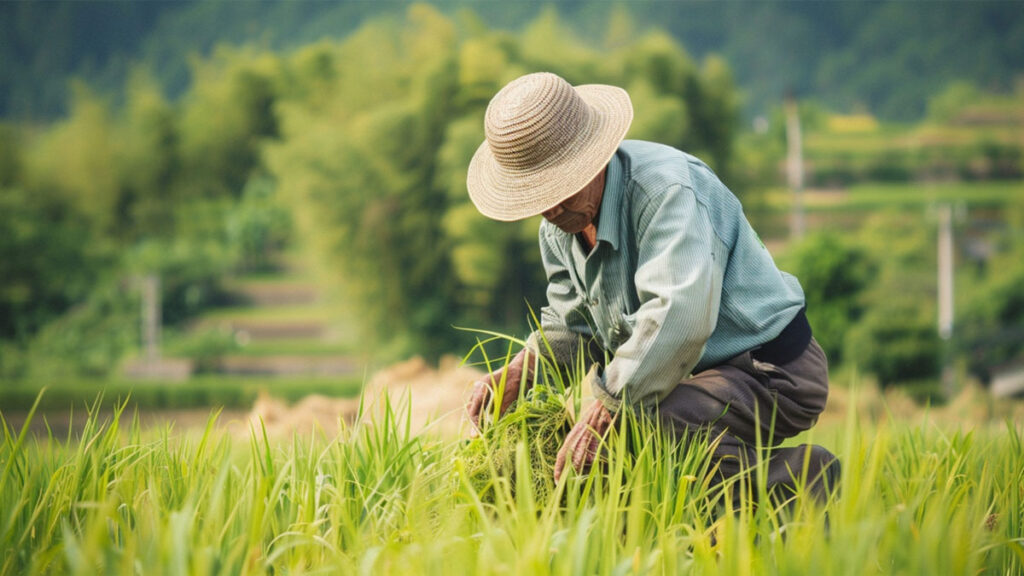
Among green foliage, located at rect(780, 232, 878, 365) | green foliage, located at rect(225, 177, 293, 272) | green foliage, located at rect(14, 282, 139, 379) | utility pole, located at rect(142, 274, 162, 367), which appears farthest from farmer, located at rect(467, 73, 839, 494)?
green foliage, located at rect(225, 177, 293, 272)

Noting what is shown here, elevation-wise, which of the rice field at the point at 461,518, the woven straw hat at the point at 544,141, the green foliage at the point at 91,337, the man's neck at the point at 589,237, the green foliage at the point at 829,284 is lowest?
the green foliage at the point at 91,337

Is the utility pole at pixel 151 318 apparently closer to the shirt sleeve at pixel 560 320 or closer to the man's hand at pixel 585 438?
the shirt sleeve at pixel 560 320

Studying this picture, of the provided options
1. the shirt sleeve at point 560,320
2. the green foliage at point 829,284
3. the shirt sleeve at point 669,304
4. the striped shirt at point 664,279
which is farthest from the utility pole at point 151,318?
the shirt sleeve at point 669,304

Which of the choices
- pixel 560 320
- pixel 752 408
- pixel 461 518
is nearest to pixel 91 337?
pixel 560 320

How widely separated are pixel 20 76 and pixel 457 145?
44.6 m

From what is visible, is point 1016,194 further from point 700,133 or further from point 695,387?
point 695,387

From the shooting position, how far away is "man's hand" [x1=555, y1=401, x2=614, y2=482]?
2.09 m

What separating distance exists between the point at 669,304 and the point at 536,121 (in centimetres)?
52

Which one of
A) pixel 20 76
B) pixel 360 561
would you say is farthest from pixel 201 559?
pixel 20 76

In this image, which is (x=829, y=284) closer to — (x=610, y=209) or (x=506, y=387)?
(x=506, y=387)

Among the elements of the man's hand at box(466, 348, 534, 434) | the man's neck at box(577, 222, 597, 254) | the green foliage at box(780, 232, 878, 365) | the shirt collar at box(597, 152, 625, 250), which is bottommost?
the green foliage at box(780, 232, 878, 365)

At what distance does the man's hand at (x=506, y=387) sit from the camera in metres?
2.38

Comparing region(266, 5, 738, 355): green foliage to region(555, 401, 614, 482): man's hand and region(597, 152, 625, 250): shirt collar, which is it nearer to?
region(597, 152, 625, 250): shirt collar

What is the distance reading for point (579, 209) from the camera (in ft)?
7.22
